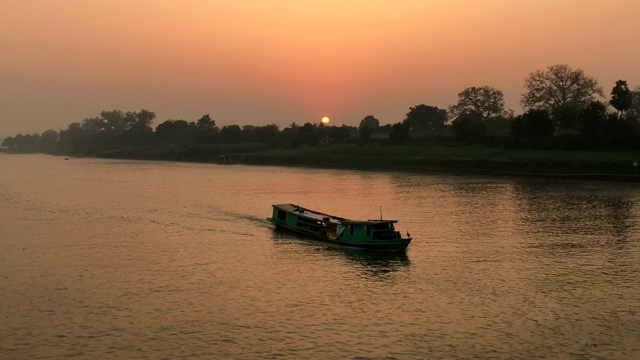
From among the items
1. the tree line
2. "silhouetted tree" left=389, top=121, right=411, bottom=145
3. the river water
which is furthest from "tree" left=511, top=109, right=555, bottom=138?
the river water

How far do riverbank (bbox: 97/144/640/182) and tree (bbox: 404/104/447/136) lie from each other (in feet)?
116

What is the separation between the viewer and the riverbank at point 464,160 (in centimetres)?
9594

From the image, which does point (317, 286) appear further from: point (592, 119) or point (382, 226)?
point (592, 119)

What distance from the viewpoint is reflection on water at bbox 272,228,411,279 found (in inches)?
1444

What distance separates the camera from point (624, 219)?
54281mm

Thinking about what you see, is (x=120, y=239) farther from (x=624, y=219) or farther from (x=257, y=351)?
(x=624, y=219)

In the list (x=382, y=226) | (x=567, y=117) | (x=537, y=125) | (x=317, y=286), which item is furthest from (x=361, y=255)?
(x=567, y=117)

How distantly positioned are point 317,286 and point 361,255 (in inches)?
354

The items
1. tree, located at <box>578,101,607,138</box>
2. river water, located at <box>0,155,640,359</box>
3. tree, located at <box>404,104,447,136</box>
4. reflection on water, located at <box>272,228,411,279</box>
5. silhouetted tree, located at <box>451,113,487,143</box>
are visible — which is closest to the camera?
river water, located at <box>0,155,640,359</box>

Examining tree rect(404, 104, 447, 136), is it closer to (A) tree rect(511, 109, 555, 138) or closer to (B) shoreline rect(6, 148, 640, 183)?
(B) shoreline rect(6, 148, 640, 183)

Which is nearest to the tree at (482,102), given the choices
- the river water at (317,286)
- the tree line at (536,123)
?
the tree line at (536,123)

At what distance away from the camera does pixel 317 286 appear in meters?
32.4

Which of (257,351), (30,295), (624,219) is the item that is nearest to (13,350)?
(30,295)

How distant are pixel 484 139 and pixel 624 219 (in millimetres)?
80043
